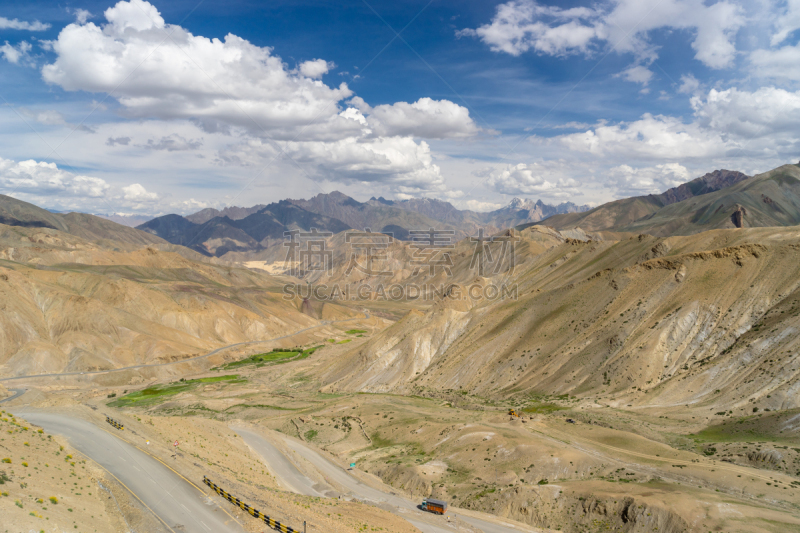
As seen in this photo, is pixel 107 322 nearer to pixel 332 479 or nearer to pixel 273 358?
pixel 273 358

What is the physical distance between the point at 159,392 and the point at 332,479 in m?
67.4

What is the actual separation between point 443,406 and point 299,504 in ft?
138

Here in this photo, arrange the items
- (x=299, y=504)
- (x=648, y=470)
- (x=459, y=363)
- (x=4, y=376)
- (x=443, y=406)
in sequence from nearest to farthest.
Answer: (x=299, y=504) → (x=648, y=470) → (x=443, y=406) → (x=459, y=363) → (x=4, y=376)

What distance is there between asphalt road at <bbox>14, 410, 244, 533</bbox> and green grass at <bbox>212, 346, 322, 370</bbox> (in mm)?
86012

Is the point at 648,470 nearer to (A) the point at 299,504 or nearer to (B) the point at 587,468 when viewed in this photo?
(B) the point at 587,468

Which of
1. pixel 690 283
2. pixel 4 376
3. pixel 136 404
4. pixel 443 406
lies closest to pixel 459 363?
pixel 443 406

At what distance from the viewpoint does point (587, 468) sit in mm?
38969

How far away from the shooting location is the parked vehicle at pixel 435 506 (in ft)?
117

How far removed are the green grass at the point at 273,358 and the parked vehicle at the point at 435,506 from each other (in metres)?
95.7

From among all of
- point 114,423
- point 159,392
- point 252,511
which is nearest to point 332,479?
point 114,423

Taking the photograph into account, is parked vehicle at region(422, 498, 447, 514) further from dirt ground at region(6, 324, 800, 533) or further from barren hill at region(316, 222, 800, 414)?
barren hill at region(316, 222, 800, 414)

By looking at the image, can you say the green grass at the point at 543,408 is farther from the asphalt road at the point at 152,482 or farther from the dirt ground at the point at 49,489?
the dirt ground at the point at 49,489

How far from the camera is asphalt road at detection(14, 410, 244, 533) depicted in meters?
24.7

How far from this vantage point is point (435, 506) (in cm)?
3594
